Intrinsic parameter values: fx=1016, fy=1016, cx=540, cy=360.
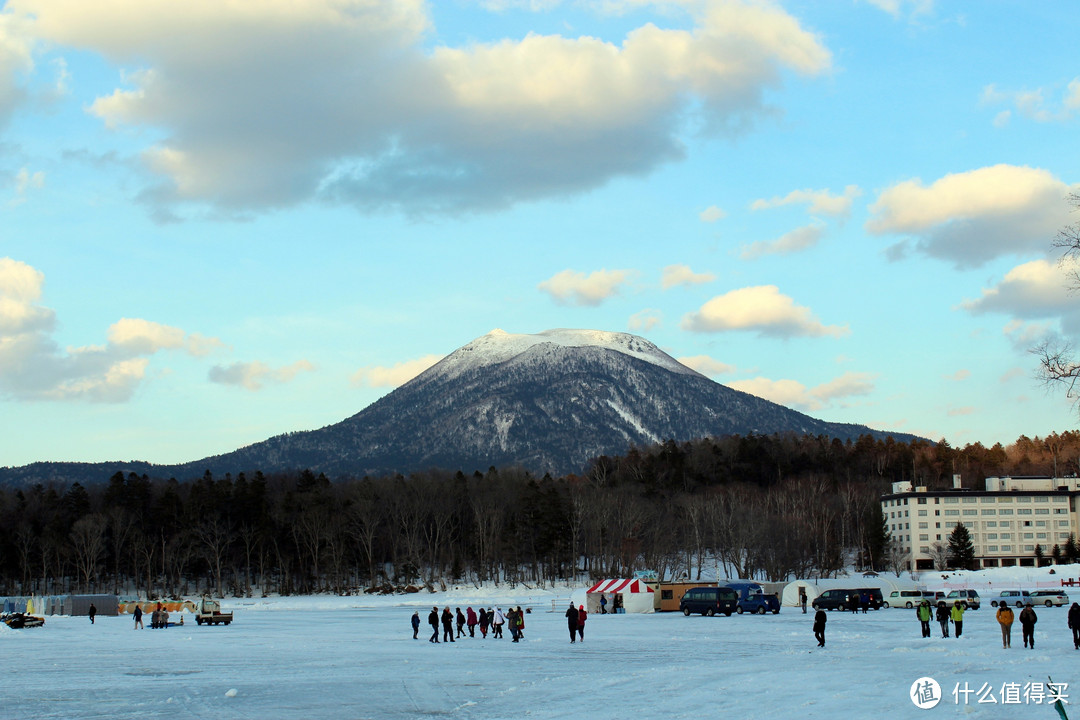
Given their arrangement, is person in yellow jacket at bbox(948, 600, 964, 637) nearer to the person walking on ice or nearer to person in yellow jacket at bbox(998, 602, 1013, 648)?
the person walking on ice

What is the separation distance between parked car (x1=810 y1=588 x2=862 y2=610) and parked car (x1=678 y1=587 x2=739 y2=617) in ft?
21.8

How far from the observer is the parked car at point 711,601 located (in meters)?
66.6

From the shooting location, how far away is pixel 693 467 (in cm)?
18262

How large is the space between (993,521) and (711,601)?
116 meters

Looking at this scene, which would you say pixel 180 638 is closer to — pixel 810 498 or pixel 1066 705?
pixel 1066 705

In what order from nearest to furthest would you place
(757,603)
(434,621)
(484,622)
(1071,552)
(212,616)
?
1. (434,621)
2. (484,622)
3. (212,616)
4. (757,603)
5. (1071,552)

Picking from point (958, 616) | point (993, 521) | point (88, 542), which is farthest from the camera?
point (993, 521)

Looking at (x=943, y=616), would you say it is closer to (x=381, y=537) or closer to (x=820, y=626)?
(x=820, y=626)

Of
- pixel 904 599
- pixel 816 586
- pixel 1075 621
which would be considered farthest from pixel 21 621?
pixel 1075 621

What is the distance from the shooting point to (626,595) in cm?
7544

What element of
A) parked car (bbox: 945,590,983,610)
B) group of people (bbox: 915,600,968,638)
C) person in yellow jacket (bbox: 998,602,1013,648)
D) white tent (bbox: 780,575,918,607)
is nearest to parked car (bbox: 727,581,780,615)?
white tent (bbox: 780,575,918,607)

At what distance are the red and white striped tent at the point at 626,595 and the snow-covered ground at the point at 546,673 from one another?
72.2ft

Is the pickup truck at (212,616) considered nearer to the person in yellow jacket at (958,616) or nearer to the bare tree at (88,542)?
the person in yellow jacket at (958,616)

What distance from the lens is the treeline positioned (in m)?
125
